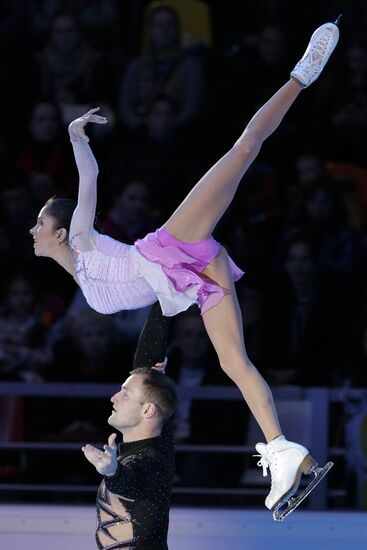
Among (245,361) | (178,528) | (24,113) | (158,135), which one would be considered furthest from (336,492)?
(24,113)

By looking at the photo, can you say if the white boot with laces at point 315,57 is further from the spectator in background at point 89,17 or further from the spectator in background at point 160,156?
the spectator in background at point 89,17

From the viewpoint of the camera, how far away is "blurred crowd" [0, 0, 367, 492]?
568 centimetres

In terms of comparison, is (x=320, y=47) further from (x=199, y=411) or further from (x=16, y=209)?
(x=16, y=209)

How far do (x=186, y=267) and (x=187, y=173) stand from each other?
2.42 metres

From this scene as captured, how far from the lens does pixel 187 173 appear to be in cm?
643

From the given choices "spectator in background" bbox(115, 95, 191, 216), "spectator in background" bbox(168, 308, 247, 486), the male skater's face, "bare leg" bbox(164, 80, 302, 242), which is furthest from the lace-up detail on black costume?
"spectator in background" bbox(115, 95, 191, 216)

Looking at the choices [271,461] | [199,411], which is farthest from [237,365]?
[199,411]

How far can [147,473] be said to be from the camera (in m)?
3.80

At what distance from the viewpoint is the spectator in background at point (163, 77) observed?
668 cm

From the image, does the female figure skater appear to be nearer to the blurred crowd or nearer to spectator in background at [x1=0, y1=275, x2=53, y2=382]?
the blurred crowd

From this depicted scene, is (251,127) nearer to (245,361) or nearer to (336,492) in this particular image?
(245,361)

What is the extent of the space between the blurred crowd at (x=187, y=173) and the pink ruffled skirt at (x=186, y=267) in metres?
1.38

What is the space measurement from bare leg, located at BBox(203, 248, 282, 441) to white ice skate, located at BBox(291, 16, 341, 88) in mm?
614

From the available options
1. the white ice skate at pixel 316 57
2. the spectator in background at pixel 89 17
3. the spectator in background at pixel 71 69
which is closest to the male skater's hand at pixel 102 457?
the white ice skate at pixel 316 57
